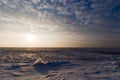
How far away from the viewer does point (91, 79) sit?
1103cm

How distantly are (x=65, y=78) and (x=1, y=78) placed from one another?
4.77 metres

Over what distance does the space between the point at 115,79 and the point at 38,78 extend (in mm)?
5821

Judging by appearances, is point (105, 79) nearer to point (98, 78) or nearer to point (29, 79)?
point (98, 78)

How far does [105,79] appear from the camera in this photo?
1098 centimetres

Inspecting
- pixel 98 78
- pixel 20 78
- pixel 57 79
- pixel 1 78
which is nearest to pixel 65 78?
pixel 57 79

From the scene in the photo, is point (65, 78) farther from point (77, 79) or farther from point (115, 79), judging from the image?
point (115, 79)

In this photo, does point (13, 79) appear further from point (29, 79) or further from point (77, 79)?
point (77, 79)

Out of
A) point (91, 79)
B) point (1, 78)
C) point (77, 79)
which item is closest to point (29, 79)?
point (1, 78)

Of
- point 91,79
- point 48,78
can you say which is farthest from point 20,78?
point 91,79

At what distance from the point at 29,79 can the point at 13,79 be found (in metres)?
1.17

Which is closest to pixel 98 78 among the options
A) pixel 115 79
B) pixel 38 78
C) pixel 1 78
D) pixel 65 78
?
pixel 115 79

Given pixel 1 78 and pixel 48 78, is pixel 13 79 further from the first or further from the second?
pixel 48 78

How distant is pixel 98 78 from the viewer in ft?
37.0

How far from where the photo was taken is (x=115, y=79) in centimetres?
1088
